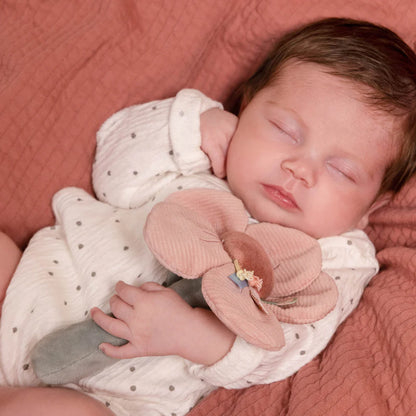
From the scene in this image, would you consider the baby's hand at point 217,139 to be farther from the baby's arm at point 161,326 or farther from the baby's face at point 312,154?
the baby's arm at point 161,326

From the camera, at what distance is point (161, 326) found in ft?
3.53

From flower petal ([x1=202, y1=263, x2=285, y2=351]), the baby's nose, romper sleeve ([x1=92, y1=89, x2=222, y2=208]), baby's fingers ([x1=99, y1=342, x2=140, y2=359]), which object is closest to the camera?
flower petal ([x1=202, y1=263, x2=285, y2=351])

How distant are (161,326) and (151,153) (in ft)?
1.55

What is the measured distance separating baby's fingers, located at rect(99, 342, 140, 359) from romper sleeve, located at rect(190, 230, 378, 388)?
0.57 feet

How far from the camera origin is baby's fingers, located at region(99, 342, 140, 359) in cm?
105

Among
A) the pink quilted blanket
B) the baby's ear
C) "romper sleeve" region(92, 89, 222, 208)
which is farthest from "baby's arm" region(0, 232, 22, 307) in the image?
the baby's ear

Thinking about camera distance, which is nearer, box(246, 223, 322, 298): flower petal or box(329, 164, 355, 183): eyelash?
box(246, 223, 322, 298): flower petal

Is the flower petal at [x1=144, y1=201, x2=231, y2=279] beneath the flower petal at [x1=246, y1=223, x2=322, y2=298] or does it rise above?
above

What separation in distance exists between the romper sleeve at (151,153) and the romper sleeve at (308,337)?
1.29 ft

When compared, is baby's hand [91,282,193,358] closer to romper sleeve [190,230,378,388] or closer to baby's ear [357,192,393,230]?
romper sleeve [190,230,378,388]

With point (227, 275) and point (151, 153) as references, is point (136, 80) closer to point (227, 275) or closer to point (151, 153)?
point (151, 153)

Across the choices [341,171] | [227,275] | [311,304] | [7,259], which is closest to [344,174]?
[341,171]

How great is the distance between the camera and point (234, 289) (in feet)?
3.16

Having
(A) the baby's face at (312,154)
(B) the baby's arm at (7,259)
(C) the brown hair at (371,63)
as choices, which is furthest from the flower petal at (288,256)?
(B) the baby's arm at (7,259)
